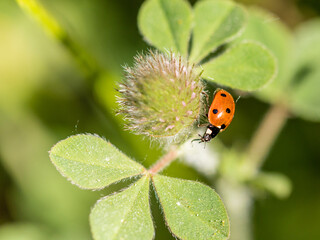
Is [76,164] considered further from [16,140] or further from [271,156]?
[271,156]

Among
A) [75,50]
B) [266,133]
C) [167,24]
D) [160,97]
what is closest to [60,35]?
[75,50]

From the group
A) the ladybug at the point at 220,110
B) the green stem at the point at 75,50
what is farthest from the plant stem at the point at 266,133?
the ladybug at the point at 220,110

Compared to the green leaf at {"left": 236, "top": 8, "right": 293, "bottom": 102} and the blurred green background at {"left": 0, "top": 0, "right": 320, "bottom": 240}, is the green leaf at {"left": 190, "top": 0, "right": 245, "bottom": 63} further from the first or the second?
the blurred green background at {"left": 0, "top": 0, "right": 320, "bottom": 240}

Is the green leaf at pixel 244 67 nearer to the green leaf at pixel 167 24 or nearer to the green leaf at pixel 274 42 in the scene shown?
the green leaf at pixel 167 24

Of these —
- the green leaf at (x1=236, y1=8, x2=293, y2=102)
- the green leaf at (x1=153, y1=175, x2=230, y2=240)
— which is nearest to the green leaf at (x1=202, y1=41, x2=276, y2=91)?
the green leaf at (x1=153, y1=175, x2=230, y2=240)

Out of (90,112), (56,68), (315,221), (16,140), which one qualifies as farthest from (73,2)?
(315,221)

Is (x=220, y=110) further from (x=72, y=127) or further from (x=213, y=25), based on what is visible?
(x=72, y=127)
